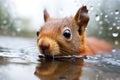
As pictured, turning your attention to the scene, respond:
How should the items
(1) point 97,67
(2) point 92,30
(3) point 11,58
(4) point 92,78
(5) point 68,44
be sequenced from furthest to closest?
(2) point 92,30
(5) point 68,44
(3) point 11,58
(1) point 97,67
(4) point 92,78

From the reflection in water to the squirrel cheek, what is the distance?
0.11 m

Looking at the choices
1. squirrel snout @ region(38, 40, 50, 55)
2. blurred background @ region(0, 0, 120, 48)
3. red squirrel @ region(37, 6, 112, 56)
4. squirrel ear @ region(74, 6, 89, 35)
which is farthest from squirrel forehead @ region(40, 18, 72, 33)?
blurred background @ region(0, 0, 120, 48)

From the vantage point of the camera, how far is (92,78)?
3.55 metres

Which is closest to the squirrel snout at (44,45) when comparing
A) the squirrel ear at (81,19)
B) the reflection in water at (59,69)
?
the reflection in water at (59,69)

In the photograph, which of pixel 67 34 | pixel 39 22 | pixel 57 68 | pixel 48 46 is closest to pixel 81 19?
pixel 67 34

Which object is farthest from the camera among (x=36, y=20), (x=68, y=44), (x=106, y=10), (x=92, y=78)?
(x=36, y=20)

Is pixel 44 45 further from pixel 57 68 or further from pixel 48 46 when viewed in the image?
pixel 57 68

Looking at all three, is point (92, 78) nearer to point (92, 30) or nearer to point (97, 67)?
point (97, 67)

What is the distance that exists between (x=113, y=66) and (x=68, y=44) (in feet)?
2.15

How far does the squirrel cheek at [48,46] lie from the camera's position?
14.9ft

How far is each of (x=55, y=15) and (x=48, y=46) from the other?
5.32m

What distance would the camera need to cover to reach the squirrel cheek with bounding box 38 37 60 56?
453 cm

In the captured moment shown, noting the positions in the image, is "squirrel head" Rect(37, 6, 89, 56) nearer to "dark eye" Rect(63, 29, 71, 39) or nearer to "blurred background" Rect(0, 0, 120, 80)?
"dark eye" Rect(63, 29, 71, 39)

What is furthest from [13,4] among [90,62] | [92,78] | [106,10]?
[92,78]
